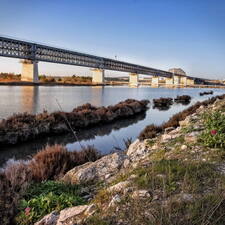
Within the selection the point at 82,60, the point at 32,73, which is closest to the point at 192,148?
the point at 32,73

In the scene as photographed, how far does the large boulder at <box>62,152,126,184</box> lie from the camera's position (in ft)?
11.5

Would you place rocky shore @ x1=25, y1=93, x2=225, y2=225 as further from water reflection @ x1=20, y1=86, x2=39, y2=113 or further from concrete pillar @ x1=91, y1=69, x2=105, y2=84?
concrete pillar @ x1=91, y1=69, x2=105, y2=84

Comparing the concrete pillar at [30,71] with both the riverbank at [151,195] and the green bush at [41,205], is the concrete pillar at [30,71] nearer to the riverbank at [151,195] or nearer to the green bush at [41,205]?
the riverbank at [151,195]

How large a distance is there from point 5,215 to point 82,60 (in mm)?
78729

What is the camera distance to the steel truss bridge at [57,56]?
53.9 meters

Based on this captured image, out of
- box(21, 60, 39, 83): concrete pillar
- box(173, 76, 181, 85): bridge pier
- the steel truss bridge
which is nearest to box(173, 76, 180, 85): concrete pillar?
box(173, 76, 181, 85): bridge pier

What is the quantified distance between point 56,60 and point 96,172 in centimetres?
6822

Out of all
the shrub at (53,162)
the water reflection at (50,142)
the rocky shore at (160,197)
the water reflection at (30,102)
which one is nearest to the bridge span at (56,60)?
the water reflection at (30,102)

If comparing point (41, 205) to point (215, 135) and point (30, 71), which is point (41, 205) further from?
point (30, 71)

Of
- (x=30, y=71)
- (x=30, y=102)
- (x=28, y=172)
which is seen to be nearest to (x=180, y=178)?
(x=28, y=172)

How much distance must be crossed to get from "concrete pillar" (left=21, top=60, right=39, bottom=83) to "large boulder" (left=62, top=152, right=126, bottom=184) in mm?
57411

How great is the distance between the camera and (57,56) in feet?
225

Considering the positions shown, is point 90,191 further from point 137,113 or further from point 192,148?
point 137,113

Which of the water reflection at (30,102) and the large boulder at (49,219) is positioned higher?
the water reflection at (30,102)
